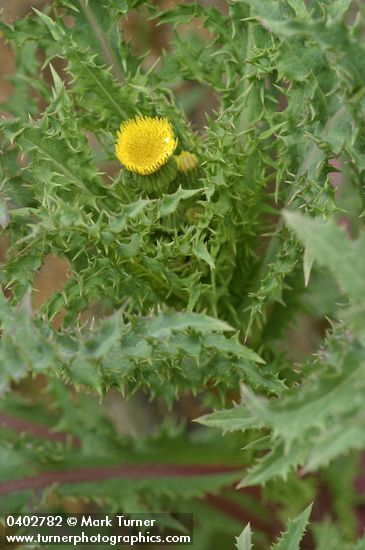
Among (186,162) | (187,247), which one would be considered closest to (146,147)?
(186,162)

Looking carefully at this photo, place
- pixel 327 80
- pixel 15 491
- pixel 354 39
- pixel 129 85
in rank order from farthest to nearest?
1. pixel 15 491
2. pixel 129 85
3. pixel 327 80
4. pixel 354 39

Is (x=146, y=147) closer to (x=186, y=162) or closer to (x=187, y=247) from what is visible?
(x=186, y=162)

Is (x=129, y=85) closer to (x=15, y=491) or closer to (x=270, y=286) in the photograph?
(x=270, y=286)

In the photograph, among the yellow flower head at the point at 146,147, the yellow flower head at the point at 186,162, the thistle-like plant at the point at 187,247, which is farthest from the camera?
the yellow flower head at the point at 186,162

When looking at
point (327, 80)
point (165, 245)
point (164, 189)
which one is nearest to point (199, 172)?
point (164, 189)

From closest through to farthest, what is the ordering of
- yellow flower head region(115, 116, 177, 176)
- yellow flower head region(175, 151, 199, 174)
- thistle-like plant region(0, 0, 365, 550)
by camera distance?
thistle-like plant region(0, 0, 365, 550) < yellow flower head region(115, 116, 177, 176) < yellow flower head region(175, 151, 199, 174)
